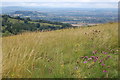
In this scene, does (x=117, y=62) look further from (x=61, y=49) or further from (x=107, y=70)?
(x=61, y=49)

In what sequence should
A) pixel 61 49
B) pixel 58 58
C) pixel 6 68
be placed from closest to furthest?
pixel 6 68
pixel 58 58
pixel 61 49

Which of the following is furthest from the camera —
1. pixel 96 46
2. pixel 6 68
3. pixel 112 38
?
pixel 112 38

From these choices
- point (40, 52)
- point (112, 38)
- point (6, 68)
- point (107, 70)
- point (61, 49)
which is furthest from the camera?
point (112, 38)

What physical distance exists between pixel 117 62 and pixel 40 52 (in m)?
2.11

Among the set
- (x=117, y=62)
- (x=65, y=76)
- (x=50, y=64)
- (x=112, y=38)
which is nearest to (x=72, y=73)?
(x=65, y=76)

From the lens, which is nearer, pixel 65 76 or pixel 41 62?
pixel 65 76

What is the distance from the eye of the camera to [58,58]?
418cm

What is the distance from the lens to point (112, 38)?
6.04 metres

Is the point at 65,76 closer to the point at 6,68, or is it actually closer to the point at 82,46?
the point at 6,68

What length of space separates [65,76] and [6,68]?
1.23 m

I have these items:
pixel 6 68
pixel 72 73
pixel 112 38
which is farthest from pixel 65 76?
pixel 112 38

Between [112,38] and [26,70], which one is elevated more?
[112,38]

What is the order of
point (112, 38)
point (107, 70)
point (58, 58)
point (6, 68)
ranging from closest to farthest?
point (6, 68)
point (107, 70)
point (58, 58)
point (112, 38)

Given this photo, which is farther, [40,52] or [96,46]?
[96,46]
